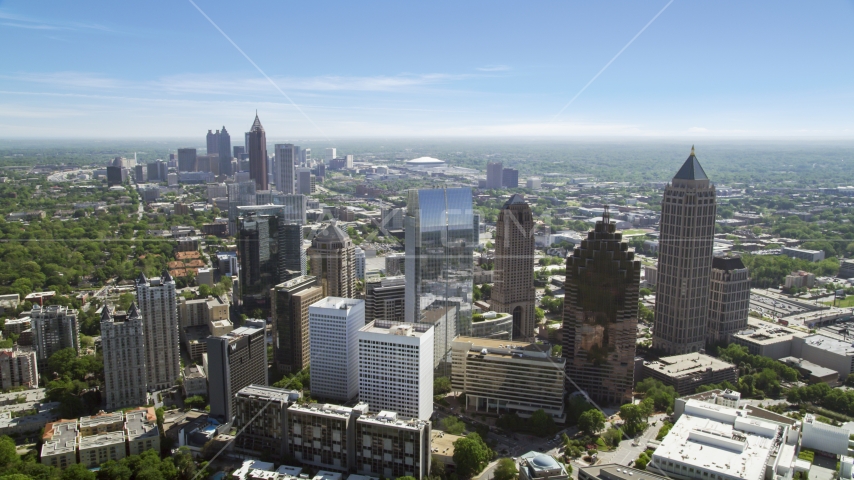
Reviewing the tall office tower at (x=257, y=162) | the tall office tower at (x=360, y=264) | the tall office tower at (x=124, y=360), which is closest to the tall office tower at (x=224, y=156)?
the tall office tower at (x=257, y=162)

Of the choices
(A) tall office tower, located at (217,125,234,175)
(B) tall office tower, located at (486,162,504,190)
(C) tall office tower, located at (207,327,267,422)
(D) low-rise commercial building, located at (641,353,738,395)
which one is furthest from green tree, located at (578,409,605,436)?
(A) tall office tower, located at (217,125,234,175)

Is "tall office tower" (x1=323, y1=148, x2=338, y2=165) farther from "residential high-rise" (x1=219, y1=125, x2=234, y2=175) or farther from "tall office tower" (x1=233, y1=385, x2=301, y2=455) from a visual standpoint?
"residential high-rise" (x1=219, y1=125, x2=234, y2=175)

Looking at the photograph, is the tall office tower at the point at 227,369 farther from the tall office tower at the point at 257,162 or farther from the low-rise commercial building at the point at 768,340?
the tall office tower at the point at 257,162

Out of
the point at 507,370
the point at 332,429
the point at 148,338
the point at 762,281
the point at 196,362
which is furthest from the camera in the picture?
the point at 762,281

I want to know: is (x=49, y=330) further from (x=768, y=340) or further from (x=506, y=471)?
(x=768, y=340)

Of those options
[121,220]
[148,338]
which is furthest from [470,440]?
[121,220]

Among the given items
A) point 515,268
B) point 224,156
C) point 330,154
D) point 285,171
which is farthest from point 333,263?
point 224,156

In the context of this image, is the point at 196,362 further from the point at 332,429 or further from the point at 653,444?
the point at 653,444
